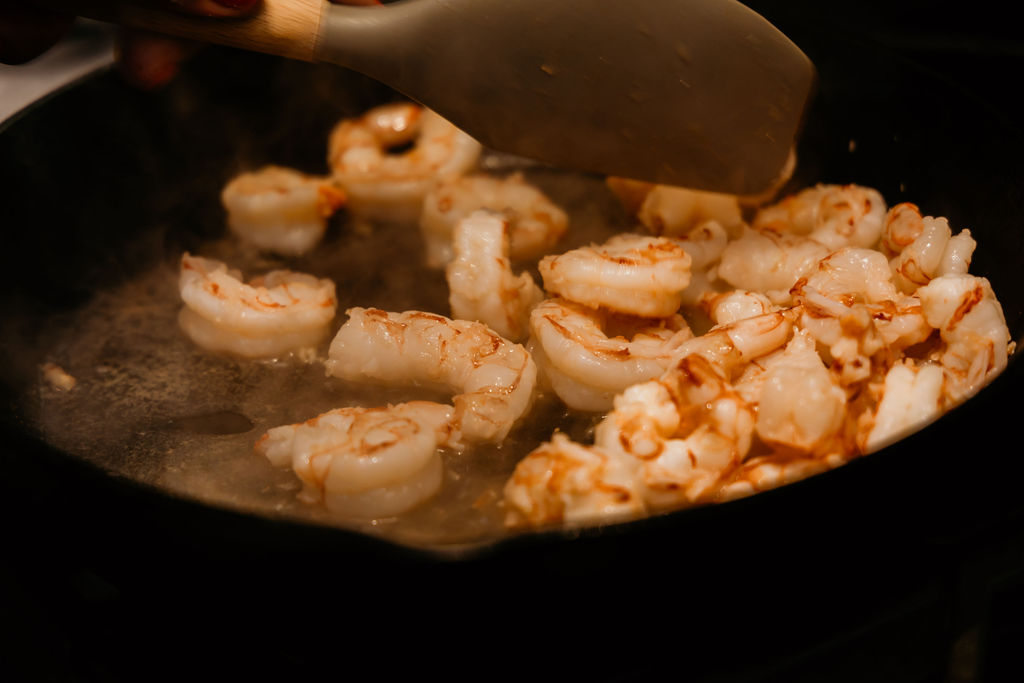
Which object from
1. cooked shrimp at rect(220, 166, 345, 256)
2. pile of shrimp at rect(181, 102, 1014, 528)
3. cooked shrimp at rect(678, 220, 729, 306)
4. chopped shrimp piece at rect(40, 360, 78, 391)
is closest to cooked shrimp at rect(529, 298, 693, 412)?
pile of shrimp at rect(181, 102, 1014, 528)

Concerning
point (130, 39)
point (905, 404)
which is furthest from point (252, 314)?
point (905, 404)

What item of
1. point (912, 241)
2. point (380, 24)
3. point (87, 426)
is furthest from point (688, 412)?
point (87, 426)

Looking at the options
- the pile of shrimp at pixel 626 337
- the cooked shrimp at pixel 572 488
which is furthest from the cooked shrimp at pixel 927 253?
the cooked shrimp at pixel 572 488

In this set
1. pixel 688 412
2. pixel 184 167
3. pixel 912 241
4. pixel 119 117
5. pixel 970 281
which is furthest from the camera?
pixel 184 167

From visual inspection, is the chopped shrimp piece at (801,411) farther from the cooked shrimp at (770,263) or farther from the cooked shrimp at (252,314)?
the cooked shrimp at (252,314)

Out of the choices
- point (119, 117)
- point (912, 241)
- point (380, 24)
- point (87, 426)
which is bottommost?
point (87, 426)

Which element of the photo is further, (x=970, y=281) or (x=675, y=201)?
(x=675, y=201)

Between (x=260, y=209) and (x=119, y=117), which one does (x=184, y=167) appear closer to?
(x=119, y=117)

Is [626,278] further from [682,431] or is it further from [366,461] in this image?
[366,461]
